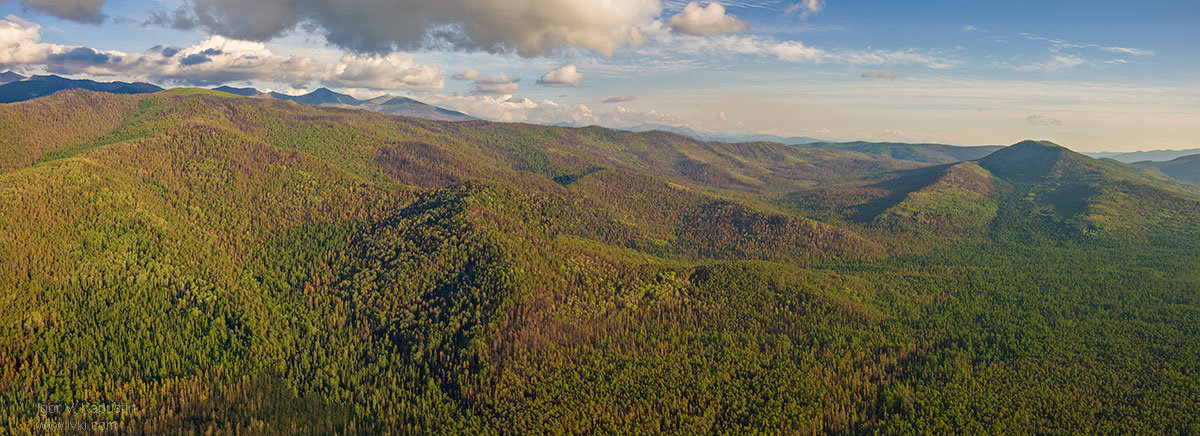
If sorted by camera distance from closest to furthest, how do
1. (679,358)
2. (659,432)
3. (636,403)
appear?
1. (659,432)
2. (636,403)
3. (679,358)

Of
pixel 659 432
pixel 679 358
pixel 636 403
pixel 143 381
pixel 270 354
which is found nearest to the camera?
pixel 659 432

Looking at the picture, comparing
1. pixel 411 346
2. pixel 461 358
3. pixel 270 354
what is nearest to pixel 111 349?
pixel 270 354

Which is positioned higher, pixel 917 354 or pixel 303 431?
pixel 917 354

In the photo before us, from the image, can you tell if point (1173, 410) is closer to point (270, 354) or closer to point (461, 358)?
point (461, 358)

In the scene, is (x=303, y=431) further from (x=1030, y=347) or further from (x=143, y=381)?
(x=1030, y=347)

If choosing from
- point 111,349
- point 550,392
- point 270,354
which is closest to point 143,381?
point 111,349

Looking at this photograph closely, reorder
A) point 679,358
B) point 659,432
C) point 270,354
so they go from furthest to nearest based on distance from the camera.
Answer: point 270,354 < point 679,358 < point 659,432

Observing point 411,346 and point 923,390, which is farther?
point 411,346

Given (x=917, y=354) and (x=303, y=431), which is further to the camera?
(x=917, y=354)
